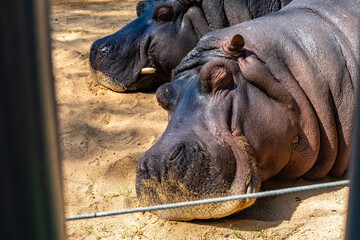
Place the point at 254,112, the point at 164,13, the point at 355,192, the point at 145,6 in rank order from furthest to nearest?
the point at 145,6
the point at 164,13
the point at 254,112
the point at 355,192

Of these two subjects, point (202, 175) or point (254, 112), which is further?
point (254, 112)

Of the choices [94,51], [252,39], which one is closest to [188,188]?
[252,39]

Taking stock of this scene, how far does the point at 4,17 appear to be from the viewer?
0.44 metres

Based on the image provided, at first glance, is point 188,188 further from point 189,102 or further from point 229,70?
point 229,70

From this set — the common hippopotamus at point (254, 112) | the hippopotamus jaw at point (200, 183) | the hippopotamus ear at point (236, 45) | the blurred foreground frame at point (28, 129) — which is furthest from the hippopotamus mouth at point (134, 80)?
→ the blurred foreground frame at point (28, 129)

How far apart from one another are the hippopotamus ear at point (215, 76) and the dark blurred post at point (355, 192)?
1985 mm

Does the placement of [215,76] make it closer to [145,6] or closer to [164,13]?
[164,13]

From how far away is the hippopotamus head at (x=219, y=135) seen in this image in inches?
90.9

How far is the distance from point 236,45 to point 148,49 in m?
1.76

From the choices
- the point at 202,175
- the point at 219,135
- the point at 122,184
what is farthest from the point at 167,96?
the point at 122,184

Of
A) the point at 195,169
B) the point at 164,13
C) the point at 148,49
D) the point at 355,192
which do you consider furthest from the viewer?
the point at 148,49

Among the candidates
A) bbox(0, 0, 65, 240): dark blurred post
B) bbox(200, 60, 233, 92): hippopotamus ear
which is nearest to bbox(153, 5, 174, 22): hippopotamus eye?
bbox(200, 60, 233, 92): hippopotamus ear

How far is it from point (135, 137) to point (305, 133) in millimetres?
1326

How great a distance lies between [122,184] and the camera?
287cm
